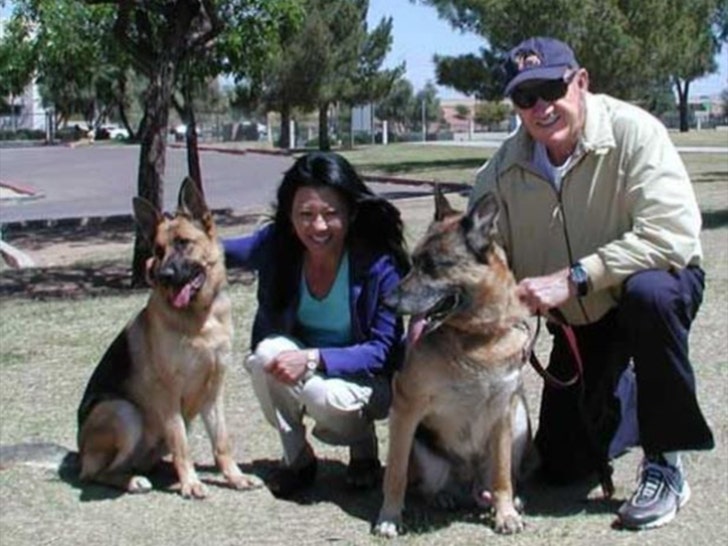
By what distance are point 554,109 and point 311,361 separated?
139 centimetres

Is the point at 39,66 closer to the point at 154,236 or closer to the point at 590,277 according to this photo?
the point at 154,236

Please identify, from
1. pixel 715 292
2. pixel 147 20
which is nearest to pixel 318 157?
pixel 715 292

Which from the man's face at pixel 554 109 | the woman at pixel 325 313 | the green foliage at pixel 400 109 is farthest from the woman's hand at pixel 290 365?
the green foliage at pixel 400 109

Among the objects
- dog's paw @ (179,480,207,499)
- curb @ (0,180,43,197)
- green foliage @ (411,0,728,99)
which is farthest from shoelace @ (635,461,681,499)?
curb @ (0,180,43,197)

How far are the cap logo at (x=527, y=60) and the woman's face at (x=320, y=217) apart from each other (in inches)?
36.4

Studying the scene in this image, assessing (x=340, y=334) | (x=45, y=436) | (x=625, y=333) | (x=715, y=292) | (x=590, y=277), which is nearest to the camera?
(x=590, y=277)

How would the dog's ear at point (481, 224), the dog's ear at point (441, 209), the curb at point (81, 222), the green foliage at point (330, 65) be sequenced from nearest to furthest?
the dog's ear at point (481, 224), the dog's ear at point (441, 209), the curb at point (81, 222), the green foliage at point (330, 65)

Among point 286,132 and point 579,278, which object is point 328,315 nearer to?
point 579,278

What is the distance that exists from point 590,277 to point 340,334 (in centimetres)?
117

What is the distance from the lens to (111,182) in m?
34.1

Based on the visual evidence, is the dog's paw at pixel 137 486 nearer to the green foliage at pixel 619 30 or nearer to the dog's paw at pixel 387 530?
the dog's paw at pixel 387 530

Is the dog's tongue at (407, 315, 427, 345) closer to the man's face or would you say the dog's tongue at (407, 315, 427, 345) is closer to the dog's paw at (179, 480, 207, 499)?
the man's face

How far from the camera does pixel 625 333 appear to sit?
4.66 meters

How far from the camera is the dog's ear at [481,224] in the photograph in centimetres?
419
